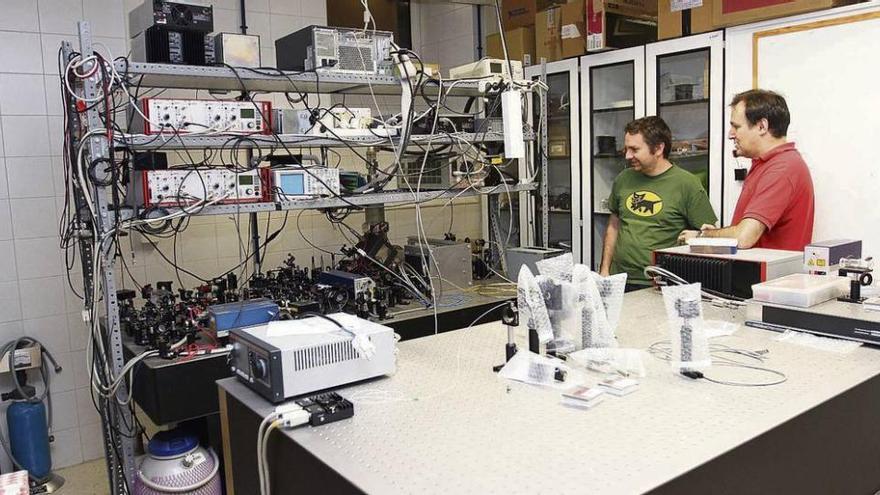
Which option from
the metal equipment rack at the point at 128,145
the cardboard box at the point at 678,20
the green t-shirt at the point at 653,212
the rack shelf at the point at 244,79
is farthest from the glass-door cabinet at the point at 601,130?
the metal equipment rack at the point at 128,145

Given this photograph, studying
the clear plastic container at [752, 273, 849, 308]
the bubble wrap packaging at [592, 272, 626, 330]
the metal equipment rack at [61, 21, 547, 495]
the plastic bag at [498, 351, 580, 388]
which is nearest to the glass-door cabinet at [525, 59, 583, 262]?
the metal equipment rack at [61, 21, 547, 495]

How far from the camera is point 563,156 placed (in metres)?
4.28

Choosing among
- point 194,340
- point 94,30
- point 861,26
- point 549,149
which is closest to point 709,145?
point 861,26

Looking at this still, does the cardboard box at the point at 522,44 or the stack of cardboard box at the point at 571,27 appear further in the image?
the cardboard box at the point at 522,44

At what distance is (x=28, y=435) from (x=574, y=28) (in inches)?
139

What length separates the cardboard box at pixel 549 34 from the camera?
402cm

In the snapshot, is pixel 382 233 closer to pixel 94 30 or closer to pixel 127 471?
pixel 127 471

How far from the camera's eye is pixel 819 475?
1.39 m

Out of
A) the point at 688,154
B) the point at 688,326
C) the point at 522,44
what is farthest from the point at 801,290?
the point at 522,44

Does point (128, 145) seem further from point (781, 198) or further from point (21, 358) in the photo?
point (781, 198)

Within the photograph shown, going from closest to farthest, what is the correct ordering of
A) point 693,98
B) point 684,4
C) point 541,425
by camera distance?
point 541,425 < point 684,4 < point 693,98

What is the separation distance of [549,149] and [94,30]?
2.69 metres

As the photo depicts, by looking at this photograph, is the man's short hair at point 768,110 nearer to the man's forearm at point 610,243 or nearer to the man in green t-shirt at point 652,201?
the man in green t-shirt at point 652,201

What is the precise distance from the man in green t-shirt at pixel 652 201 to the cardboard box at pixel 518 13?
1.47m
